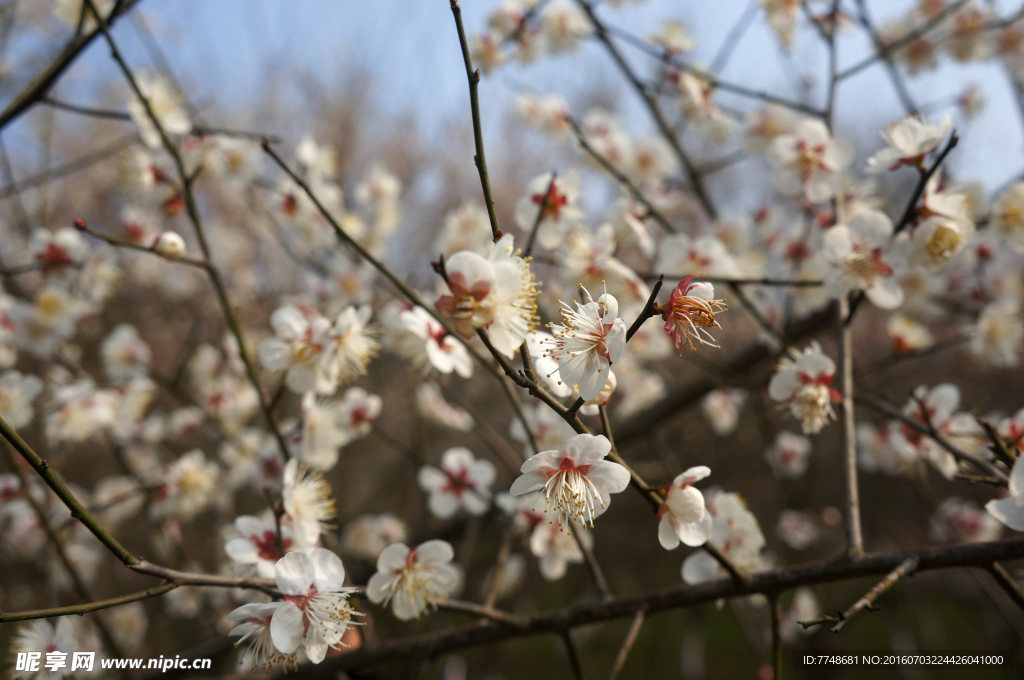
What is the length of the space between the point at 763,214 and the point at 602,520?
14.2 ft

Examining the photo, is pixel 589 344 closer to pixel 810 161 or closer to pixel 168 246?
pixel 168 246

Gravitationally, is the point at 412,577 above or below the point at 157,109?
below

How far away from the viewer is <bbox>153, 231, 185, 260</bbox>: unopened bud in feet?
4.60

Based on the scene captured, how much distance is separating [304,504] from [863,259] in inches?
54.9

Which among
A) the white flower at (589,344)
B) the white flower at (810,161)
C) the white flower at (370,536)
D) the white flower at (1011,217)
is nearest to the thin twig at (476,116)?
the white flower at (589,344)

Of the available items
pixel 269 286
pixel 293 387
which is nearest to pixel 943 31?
pixel 293 387

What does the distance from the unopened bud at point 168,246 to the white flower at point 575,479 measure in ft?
3.43

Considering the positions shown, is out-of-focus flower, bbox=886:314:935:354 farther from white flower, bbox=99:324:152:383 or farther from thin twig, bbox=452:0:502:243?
white flower, bbox=99:324:152:383

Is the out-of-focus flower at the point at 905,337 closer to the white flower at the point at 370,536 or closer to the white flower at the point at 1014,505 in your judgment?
the white flower at the point at 1014,505

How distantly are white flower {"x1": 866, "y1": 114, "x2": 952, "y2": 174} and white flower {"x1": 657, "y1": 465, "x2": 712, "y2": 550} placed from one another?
90 centimetres

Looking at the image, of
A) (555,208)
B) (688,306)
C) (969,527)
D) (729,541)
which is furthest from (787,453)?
(688,306)

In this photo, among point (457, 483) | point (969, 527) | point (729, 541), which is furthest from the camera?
point (969, 527)

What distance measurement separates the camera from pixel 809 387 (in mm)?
1375

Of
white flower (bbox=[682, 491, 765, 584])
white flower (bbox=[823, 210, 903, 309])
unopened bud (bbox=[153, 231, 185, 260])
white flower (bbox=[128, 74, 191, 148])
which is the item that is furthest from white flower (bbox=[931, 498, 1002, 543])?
white flower (bbox=[128, 74, 191, 148])
